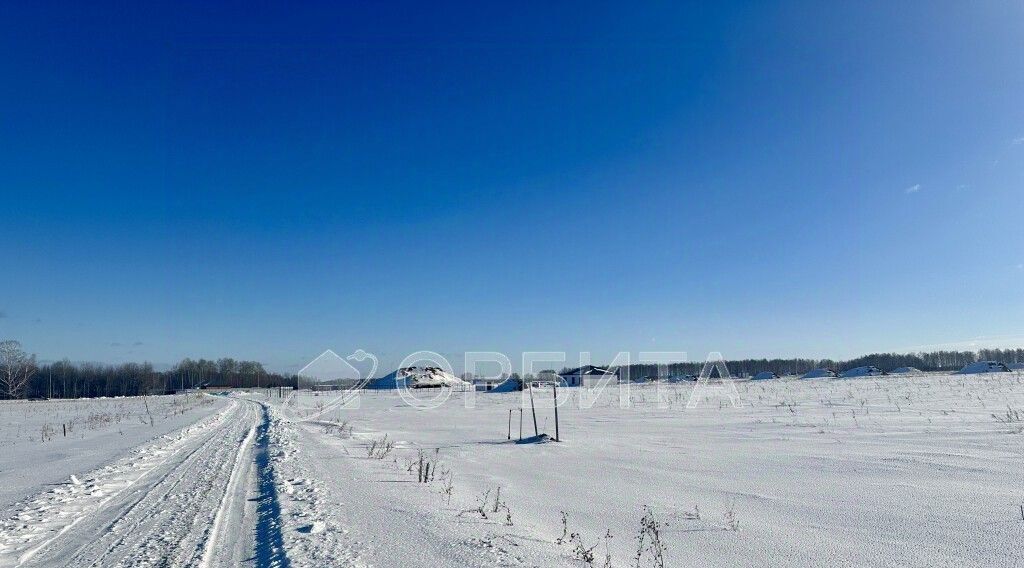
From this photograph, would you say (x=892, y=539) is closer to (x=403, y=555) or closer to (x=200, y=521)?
(x=403, y=555)

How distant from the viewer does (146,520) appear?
6406 millimetres

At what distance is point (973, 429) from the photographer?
13688mm

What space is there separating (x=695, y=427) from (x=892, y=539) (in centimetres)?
1283

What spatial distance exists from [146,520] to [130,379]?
5227 inches

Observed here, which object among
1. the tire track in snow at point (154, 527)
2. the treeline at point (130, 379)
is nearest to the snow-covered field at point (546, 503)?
the tire track in snow at point (154, 527)

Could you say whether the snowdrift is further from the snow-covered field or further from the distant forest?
the snow-covered field

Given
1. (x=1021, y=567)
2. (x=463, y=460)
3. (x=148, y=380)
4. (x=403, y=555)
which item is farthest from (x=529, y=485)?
(x=148, y=380)

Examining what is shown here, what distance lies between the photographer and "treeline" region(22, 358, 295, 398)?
102062 millimetres

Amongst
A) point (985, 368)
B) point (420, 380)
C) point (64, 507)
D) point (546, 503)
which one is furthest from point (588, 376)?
point (64, 507)

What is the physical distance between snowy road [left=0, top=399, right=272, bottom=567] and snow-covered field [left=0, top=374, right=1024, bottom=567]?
0.11ft

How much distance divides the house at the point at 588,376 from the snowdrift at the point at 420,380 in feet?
46.7

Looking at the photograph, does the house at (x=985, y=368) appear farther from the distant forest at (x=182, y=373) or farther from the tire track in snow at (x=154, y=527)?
the tire track in snow at (x=154, y=527)

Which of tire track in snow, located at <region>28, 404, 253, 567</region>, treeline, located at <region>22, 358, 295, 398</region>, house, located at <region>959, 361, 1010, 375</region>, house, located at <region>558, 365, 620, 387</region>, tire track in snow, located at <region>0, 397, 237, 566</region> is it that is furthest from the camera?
treeline, located at <region>22, 358, 295, 398</region>

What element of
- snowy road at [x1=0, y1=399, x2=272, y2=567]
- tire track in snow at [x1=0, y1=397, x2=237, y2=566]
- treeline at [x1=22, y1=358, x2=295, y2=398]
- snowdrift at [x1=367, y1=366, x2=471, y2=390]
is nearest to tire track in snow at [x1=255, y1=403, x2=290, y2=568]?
snowy road at [x1=0, y1=399, x2=272, y2=567]
